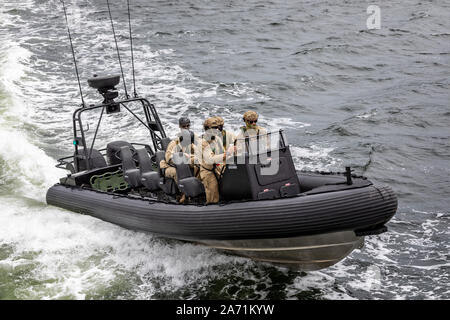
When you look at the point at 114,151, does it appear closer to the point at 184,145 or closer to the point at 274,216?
the point at 184,145

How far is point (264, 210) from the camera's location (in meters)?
5.62

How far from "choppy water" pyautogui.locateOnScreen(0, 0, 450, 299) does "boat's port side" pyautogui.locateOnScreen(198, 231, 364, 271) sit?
12.4 inches

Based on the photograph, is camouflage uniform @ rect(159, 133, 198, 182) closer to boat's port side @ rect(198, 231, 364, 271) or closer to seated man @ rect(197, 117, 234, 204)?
seated man @ rect(197, 117, 234, 204)

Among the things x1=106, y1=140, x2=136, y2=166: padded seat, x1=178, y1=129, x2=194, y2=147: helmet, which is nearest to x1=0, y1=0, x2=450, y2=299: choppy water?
x1=106, y1=140, x2=136, y2=166: padded seat

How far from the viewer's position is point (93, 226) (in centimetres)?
755

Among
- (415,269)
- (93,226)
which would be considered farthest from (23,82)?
(415,269)

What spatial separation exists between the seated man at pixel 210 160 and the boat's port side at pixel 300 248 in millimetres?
556

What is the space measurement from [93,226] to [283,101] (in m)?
6.40

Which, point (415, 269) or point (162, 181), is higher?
point (162, 181)

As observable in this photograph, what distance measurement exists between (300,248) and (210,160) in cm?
134

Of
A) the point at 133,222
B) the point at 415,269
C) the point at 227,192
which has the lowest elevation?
the point at 415,269

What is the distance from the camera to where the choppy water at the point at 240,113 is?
6.37 meters

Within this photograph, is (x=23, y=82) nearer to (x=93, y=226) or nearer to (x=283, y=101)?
(x=283, y=101)

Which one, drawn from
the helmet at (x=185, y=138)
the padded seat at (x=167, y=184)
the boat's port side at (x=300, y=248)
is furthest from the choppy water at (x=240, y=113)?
the helmet at (x=185, y=138)
